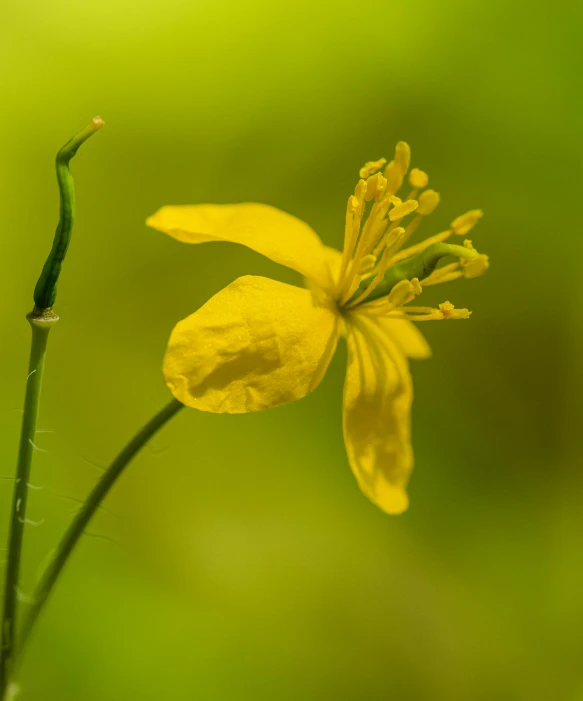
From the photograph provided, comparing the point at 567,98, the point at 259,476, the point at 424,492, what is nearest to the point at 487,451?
the point at 424,492

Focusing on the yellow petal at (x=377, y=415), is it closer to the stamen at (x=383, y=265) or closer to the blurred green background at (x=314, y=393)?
the stamen at (x=383, y=265)

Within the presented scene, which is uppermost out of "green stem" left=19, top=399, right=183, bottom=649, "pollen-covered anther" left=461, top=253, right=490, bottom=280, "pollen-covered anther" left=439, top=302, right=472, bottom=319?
"pollen-covered anther" left=461, top=253, right=490, bottom=280

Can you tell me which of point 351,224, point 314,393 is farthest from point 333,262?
point 314,393

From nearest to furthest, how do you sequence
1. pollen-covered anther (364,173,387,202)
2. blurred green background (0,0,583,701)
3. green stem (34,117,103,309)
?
1. green stem (34,117,103,309)
2. pollen-covered anther (364,173,387,202)
3. blurred green background (0,0,583,701)

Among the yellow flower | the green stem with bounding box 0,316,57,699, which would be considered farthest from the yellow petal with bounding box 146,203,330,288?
the green stem with bounding box 0,316,57,699

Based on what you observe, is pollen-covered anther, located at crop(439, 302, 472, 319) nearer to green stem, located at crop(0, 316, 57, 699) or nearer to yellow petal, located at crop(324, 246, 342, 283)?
yellow petal, located at crop(324, 246, 342, 283)

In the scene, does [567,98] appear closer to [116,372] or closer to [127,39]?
[127,39]

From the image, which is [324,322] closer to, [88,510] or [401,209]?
[401,209]
